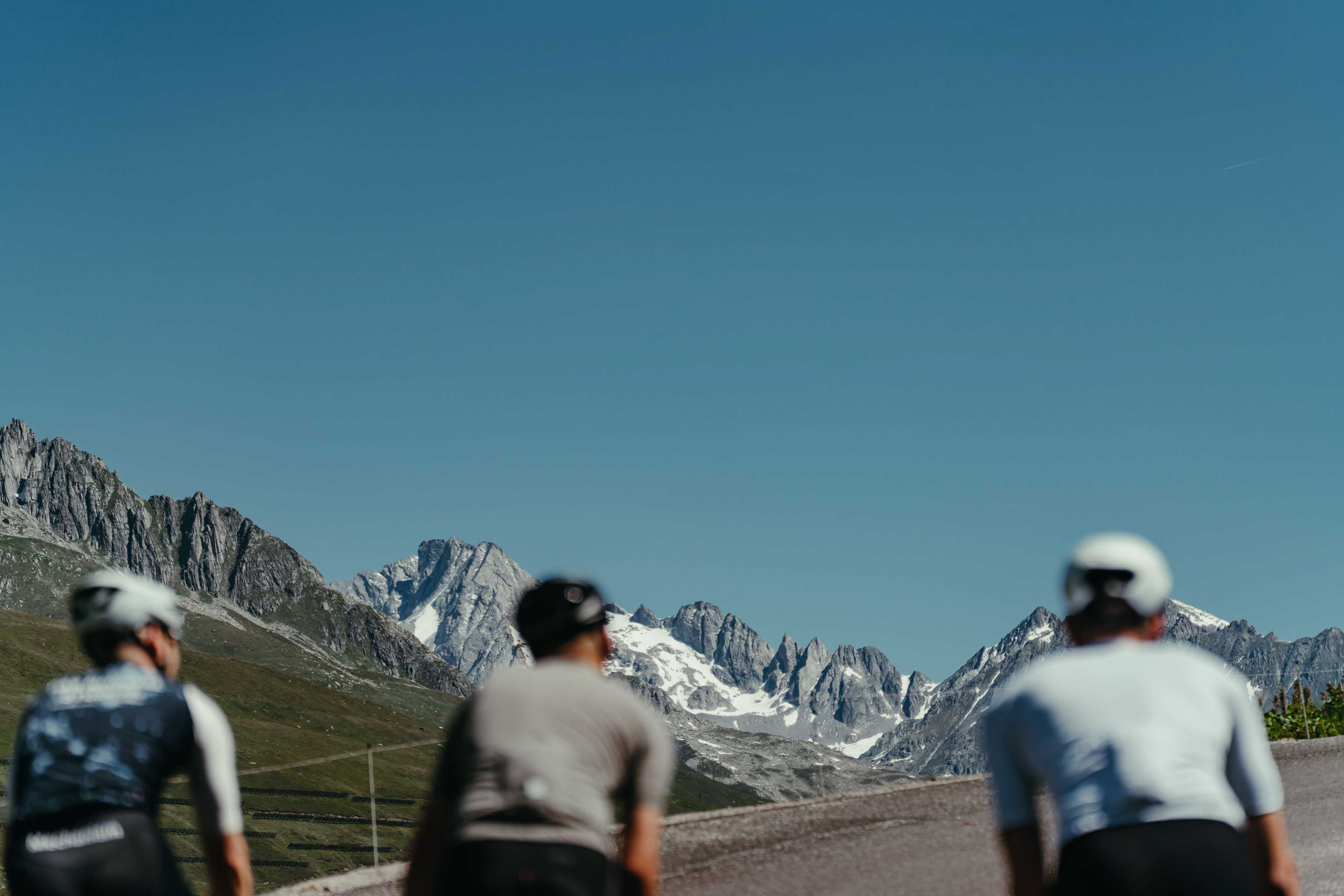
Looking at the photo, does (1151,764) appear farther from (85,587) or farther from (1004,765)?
(85,587)

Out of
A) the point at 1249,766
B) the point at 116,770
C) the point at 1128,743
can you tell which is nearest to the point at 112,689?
the point at 116,770

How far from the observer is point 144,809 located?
12.6 ft

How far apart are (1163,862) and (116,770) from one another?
2.91 meters

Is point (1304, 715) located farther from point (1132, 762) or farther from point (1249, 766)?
point (1132, 762)

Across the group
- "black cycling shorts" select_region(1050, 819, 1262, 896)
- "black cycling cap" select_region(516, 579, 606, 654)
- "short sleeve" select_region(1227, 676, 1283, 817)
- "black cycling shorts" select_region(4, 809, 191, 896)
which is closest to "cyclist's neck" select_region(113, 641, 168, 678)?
"black cycling shorts" select_region(4, 809, 191, 896)

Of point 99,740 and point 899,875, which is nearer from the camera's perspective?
point 99,740

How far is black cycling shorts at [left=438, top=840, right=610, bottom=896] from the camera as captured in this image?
3314 mm

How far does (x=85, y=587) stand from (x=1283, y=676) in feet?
86.3

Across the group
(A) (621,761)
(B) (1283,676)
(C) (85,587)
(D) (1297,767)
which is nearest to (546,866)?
(A) (621,761)

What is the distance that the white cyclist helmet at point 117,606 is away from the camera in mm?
3973

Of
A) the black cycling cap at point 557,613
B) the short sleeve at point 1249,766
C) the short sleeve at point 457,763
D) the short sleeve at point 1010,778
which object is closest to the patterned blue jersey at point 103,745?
the short sleeve at point 457,763

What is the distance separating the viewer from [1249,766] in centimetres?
352

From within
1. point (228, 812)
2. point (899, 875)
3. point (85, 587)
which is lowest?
point (899, 875)

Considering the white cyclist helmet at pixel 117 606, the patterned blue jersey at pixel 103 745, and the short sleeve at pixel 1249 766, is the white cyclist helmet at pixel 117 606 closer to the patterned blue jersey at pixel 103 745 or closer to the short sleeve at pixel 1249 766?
the patterned blue jersey at pixel 103 745
